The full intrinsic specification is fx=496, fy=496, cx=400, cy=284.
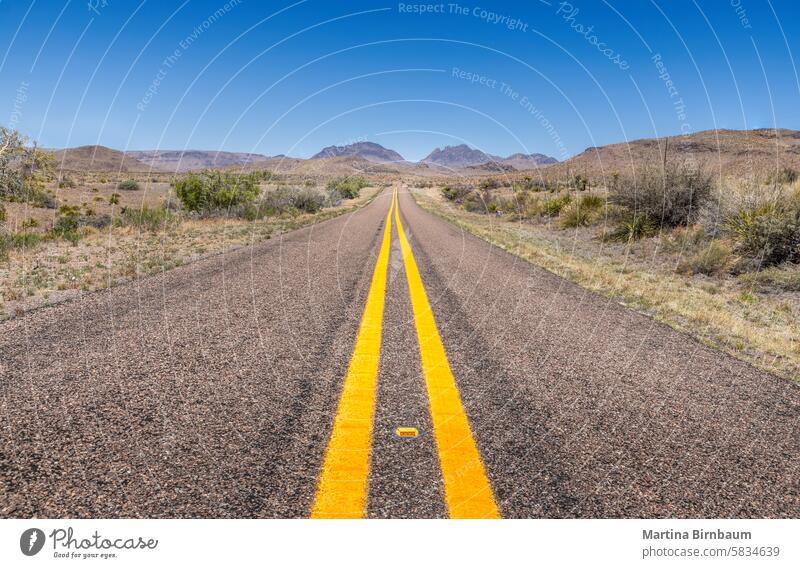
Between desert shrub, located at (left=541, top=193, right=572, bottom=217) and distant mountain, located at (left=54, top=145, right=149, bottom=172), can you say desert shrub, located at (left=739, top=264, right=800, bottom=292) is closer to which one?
desert shrub, located at (left=541, top=193, right=572, bottom=217)

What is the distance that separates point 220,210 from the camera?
2309 centimetres

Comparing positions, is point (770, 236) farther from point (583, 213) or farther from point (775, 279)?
point (583, 213)

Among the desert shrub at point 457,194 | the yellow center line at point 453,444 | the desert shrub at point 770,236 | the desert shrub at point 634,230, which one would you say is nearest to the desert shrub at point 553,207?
the desert shrub at point 634,230

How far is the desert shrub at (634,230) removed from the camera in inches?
609

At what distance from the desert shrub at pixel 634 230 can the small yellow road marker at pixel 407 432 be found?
1432cm

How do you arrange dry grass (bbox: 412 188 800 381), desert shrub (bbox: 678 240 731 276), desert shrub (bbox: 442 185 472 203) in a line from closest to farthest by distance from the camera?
dry grass (bbox: 412 188 800 381) < desert shrub (bbox: 678 240 731 276) < desert shrub (bbox: 442 185 472 203)

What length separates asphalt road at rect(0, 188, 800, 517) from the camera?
200cm

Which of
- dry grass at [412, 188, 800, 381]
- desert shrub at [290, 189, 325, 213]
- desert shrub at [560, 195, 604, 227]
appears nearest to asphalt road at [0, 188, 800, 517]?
dry grass at [412, 188, 800, 381]

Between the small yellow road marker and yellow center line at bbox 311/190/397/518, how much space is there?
15cm

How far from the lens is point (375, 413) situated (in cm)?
277

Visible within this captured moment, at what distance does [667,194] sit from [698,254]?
16.5 feet

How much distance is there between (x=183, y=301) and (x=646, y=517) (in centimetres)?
498
